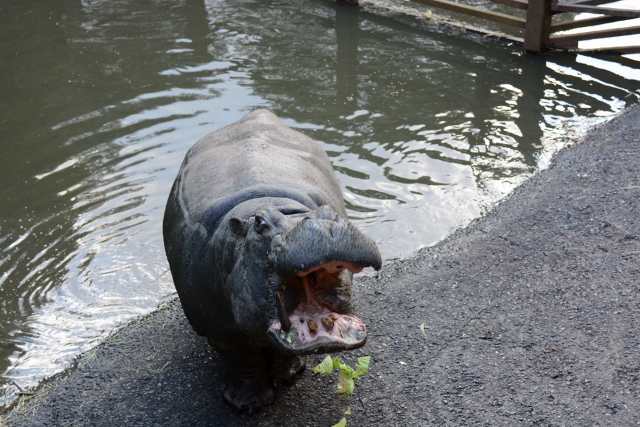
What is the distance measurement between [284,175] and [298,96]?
5.09 m

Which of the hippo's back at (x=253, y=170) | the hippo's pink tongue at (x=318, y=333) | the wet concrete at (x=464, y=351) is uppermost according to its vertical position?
Answer: the hippo's back at (x=253, y=170)

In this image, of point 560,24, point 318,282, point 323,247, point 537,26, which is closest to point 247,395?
point 318,282

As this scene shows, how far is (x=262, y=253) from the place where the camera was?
339 centimetres

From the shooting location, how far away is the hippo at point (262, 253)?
3.13 metres

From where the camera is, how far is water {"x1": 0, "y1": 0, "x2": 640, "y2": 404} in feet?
20.4

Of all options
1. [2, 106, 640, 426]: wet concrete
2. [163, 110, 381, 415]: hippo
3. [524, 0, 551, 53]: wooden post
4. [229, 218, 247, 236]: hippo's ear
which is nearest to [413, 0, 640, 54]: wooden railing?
[524, 0, 551, 53]: wooden post

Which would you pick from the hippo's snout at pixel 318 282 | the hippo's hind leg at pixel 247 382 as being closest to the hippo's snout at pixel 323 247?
the hippo's snout at pixel 318 282

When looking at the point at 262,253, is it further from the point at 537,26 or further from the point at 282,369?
the point at 537,26

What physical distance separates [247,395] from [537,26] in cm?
743

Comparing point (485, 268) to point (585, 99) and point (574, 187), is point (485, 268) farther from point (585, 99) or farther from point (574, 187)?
point (585, 99)

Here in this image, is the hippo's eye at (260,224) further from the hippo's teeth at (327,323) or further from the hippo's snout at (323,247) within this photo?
the hippo's teeth at (327,323)

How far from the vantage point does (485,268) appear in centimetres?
567

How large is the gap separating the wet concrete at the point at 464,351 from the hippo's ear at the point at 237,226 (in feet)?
4.25

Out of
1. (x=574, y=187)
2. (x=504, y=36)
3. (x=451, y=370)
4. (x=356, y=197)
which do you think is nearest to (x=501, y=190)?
(x=574, y=187)
